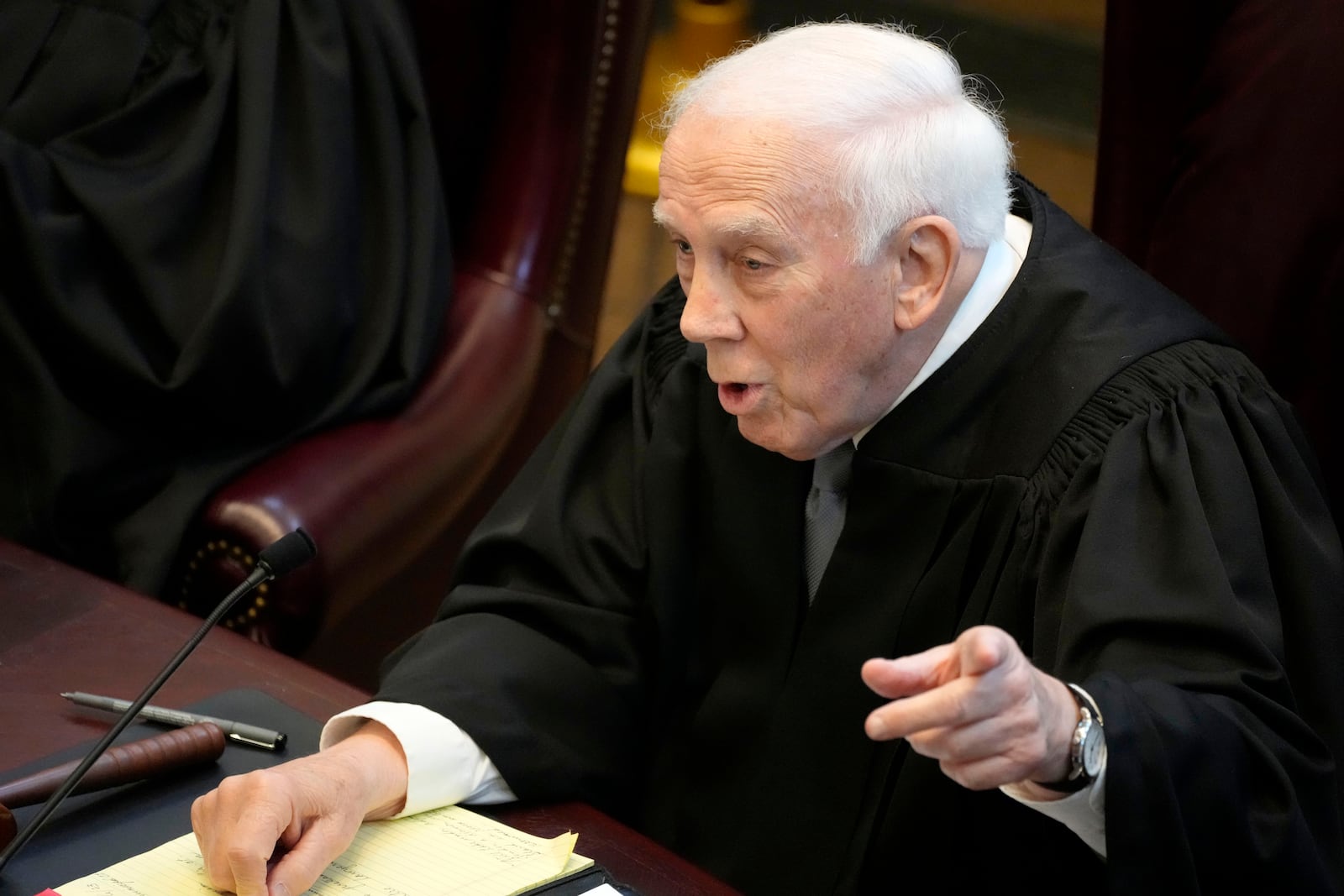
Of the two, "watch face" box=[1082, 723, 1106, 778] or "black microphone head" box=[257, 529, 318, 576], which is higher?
"black microphone head" box=[257, 529, 318, 576]

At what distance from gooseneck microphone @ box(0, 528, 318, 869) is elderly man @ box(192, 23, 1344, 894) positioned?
0.10 metres

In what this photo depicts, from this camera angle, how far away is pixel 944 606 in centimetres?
151

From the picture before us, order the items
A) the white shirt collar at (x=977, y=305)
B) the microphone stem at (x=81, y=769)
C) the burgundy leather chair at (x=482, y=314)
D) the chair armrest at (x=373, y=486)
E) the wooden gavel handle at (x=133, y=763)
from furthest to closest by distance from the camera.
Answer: the burgundy leather chair at (x=482, y=314) < the chair armrest at (x=373, y=486) < the white shirt collar at (x=977, y=305) < the wooden gavel handle at (x=133, y=763) < the microphone stem at (x=81, y=769)

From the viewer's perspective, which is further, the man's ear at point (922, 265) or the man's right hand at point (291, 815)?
the man's ear at point (922, 265)

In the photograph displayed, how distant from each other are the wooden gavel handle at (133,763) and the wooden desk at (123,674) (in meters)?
0.04

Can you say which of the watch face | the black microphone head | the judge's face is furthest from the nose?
the watch face

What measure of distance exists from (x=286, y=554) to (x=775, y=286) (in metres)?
0.50

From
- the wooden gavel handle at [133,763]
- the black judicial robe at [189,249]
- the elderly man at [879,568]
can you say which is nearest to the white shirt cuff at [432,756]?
the elderly man at [879,568]

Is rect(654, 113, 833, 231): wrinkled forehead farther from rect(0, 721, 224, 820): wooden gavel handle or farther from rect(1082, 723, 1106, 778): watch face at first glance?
rect(0, 721, 224, 820): wooden gavel handle

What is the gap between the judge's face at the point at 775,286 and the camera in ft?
4.54

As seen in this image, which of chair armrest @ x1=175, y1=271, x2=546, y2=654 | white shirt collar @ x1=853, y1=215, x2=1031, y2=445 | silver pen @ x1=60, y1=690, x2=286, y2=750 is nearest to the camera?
silver pen @ x1=60, y1=690, x2=286, y2=750

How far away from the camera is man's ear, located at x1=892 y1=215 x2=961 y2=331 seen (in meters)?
1.41

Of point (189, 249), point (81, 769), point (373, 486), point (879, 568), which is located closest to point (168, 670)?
point (81, 769)

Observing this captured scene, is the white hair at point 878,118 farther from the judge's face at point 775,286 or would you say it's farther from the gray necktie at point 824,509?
the gray necktie at point 824,509
